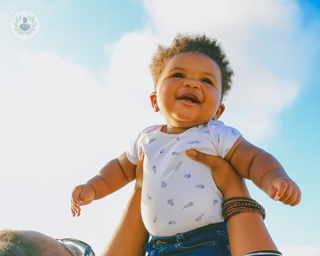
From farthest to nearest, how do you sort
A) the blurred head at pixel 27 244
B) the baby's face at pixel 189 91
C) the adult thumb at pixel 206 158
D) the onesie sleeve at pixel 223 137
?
the baby's face at pixel 189 91 < the onesie sleeve at pixel 223 137 < the adult thumb at pixel 206 158 < the blurred head at pixel 27 244

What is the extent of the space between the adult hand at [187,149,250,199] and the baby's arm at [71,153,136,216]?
972 millimetres

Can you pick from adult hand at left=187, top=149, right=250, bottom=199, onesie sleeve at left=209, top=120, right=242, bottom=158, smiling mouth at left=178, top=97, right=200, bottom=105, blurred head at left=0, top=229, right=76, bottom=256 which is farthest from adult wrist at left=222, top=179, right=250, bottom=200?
blurred head at left=0, top=229, right=76, bottom=256

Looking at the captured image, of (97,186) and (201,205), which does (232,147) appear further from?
(97,186)

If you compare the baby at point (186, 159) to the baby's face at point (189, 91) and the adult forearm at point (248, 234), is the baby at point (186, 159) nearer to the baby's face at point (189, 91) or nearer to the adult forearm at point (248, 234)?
the baby's face at point (189, 91)

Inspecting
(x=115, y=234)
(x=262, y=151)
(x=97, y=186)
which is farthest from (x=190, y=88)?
(x=115, y=234)

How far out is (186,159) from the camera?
2705 mm

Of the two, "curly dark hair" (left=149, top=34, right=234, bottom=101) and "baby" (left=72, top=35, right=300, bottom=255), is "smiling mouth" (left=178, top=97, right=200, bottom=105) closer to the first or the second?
"baby" (left=72, top=35, right=300, bottom=255)

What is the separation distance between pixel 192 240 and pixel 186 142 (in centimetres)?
84

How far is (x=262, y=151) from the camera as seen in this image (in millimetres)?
2580

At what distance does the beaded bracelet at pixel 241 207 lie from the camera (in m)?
2.31

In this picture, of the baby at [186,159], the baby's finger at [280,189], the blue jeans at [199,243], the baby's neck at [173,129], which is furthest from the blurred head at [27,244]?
the baby's neck at [173,129]

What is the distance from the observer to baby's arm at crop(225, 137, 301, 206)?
2.08 metres

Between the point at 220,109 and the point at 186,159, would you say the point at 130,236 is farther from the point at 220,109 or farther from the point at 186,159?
the point at 220,109

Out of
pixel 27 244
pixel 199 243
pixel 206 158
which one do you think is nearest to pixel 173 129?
pixel 206 158
